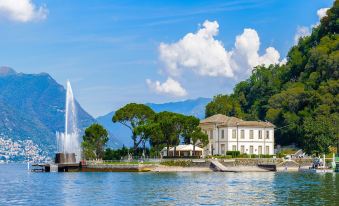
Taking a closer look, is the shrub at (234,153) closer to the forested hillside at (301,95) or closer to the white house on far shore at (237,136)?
the white house on far shore at (237,136)

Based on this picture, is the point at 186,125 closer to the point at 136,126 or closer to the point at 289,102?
the point at 136,126

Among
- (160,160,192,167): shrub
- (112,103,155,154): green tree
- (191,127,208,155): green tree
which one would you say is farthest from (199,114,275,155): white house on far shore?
(160,160,192,167): shrub

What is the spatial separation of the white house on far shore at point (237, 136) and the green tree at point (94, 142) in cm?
1914

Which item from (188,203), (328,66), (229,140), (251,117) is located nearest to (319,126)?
(229,140)

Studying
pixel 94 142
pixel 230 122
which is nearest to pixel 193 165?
pixel 230 122

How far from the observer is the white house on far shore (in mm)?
123062

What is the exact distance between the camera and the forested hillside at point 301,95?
12169 cm

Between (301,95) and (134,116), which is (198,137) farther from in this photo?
(301,95)

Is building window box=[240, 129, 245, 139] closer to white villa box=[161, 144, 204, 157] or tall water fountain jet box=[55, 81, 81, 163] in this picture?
white villa box=[161, 144, 204, 157]

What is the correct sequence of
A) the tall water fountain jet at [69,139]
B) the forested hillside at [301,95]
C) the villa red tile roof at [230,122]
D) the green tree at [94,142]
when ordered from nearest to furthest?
the tall water fountain jet at [69,139], the green tree at [94,142], the forested hillside at [301,95], the villa red tile roof at [230,122]

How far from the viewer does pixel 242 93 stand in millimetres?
165625

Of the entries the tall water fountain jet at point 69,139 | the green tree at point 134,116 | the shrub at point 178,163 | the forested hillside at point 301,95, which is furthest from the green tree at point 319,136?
the tall water fountain jet at point 69,139

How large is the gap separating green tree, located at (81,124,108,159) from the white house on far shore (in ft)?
62.8

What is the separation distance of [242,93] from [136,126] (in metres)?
54.3
